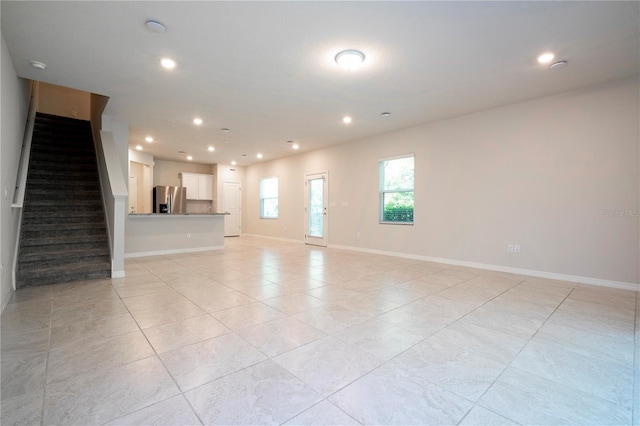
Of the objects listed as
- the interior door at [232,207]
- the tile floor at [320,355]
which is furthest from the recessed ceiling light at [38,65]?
the interior door at [232,207]

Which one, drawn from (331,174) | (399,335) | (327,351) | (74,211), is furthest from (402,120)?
(74,211)

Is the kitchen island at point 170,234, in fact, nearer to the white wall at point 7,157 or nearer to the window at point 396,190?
the white wall at point 7,157

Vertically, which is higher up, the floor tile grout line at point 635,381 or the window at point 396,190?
the window at point 396,190

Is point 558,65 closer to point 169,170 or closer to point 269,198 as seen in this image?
point 269,198

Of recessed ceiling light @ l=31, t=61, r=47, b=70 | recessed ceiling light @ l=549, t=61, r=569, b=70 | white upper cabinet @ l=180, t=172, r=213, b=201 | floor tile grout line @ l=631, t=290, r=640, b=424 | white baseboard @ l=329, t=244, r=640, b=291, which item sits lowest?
floor tile grout line @ l=631, t=290, r=640, b=424

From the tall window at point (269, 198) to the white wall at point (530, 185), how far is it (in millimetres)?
4069

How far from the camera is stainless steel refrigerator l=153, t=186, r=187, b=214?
9320mm

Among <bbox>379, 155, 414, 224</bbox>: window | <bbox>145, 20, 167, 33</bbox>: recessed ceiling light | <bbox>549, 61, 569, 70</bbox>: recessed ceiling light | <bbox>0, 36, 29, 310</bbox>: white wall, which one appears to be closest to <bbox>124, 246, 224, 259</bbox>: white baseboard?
<bbox>0, 36, 29, 310</bbox>: white wall

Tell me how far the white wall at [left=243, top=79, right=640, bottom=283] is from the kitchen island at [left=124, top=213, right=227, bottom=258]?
3.86m

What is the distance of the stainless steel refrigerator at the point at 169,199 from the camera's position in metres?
9.32

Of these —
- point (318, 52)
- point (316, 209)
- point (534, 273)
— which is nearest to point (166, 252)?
point (316, 209)

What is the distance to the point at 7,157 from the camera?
3.06m

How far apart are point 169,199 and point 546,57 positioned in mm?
9881

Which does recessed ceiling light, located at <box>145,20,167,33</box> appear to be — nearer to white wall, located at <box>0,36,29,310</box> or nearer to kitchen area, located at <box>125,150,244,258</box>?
white wall, located at <box>0,36,29,310</box>
